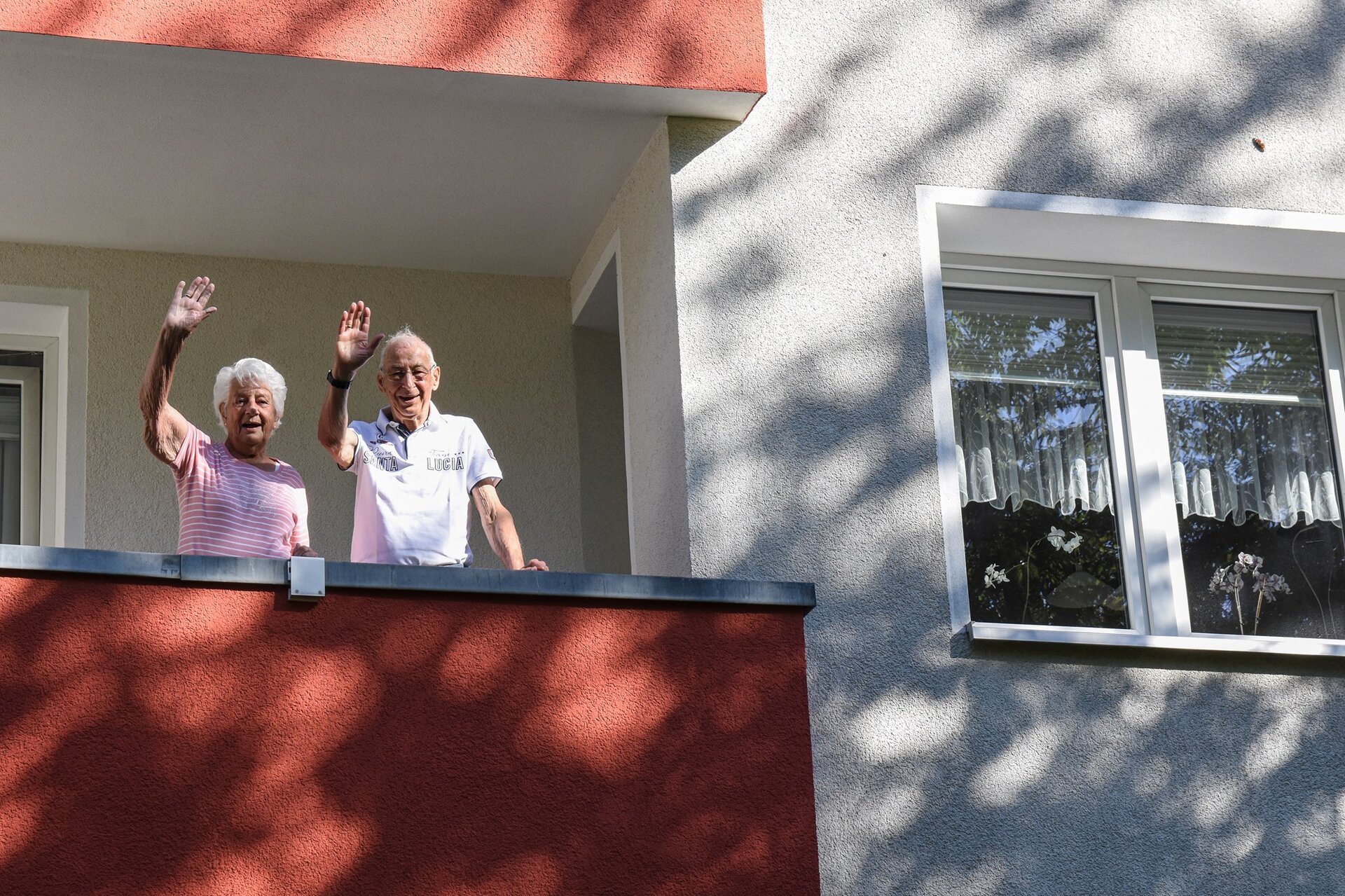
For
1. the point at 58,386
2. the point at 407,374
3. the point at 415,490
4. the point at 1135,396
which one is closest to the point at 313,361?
the point at 58,386

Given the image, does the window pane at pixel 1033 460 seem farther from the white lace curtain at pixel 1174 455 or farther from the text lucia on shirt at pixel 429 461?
the text lucia on shirt at pixel 429 461

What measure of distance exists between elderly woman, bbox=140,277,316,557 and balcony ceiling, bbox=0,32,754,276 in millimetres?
883

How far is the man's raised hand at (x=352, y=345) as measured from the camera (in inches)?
229

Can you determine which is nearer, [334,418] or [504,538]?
[334,418]

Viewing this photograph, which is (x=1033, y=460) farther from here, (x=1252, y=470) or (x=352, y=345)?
(x=352, y=345)

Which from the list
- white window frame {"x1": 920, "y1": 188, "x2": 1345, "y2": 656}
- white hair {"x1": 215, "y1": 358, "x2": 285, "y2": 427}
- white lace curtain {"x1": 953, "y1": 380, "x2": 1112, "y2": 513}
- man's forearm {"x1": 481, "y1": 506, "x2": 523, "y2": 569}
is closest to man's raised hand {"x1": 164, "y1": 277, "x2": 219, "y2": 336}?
white hair {"x1": 215, "y1": 358, "x2": 285, "y2": 427}

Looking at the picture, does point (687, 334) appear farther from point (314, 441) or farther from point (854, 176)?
point (314, 441)

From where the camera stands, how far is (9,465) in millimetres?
7480

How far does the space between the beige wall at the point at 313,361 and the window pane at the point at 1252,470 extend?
2.52 meters

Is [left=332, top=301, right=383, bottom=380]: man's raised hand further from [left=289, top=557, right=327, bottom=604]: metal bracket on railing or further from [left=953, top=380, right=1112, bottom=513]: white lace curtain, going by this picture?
[left=953, top=380, right=1112, bottom=513]: white lace curtain

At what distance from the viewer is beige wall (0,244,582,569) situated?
7156mm

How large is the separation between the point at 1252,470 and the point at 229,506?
4160 millimetres

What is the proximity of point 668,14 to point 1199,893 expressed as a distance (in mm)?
3607

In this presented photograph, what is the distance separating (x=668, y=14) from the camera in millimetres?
6449
